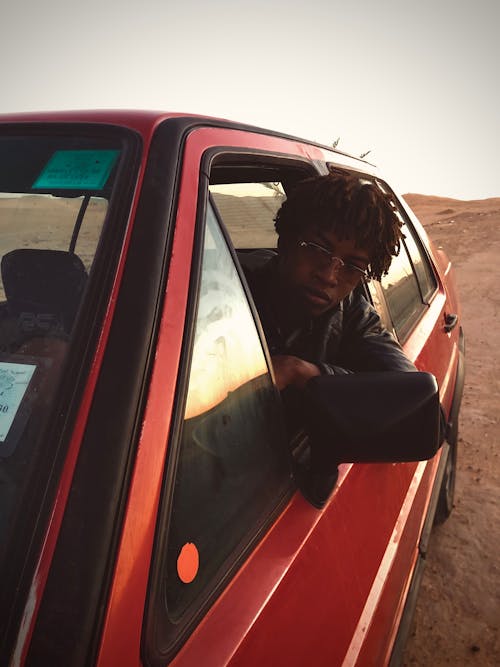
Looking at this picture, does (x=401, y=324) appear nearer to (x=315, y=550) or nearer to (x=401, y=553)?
(x=401, y=553)

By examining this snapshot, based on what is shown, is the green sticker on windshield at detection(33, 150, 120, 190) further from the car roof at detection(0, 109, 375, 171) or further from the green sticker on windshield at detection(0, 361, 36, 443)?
the green sticker on windshield at detection(0, 361, 36, 443)

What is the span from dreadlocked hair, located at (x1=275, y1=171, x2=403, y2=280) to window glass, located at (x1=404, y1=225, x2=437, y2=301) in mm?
1106

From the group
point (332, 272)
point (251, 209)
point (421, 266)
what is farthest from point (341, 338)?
point (421, 266)

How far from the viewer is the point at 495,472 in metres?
3.49

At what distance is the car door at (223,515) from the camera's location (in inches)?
25.8

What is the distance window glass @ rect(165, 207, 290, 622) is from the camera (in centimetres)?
73

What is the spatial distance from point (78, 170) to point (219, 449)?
2.08 ft

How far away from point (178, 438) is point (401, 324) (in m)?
1.75

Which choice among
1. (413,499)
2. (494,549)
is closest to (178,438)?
(413,499)

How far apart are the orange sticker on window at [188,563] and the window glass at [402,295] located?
5.25 ft

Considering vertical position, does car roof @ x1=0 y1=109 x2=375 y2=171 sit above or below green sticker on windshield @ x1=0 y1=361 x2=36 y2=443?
above

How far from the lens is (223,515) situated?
826 mm

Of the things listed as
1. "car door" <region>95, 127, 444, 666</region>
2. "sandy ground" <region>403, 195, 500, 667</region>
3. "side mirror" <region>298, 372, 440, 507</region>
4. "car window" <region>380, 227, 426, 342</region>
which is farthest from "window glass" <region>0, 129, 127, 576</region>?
"sandy ground" <region>403, 195, 500, 667</region>

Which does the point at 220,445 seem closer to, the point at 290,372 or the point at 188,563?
the point at 188,563
